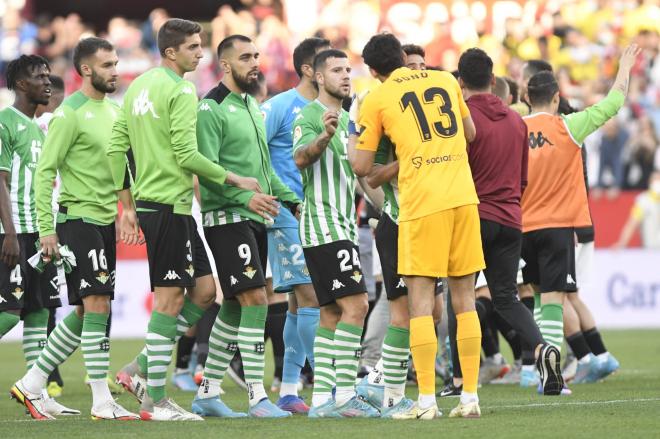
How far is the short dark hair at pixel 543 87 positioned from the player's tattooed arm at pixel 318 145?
2.72 metres

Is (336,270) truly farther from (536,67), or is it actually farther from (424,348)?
(536,67)

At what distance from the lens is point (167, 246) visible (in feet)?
26.7

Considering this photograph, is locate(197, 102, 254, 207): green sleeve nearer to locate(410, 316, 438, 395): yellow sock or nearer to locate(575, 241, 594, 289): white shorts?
locate(410, 316, 438, 395): yellow sock

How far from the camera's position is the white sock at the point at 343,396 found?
8.37 metres

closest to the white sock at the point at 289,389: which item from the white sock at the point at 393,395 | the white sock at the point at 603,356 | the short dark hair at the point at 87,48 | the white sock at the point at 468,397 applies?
the white sock at the point at 393,395

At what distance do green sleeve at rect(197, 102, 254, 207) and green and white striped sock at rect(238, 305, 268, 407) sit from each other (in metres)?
0.73

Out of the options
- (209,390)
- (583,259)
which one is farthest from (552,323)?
(209,390)

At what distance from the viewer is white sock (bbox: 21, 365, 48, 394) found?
9016 mm

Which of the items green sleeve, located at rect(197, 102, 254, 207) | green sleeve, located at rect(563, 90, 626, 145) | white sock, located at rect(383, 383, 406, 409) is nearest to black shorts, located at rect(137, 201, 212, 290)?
→ green sleeve, located at rect(197, 102, 254, 207)

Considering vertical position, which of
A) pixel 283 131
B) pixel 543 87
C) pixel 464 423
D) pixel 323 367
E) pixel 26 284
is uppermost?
pixel 543 87

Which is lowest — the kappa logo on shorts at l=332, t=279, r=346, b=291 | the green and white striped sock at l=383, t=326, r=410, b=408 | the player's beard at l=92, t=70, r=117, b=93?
the green and white striped sock at l=383, t=326, r=410, b=408

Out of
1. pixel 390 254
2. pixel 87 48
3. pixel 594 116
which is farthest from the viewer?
pixel 594 116

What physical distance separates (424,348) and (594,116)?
3281 mm

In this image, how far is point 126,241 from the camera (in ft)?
27.6
